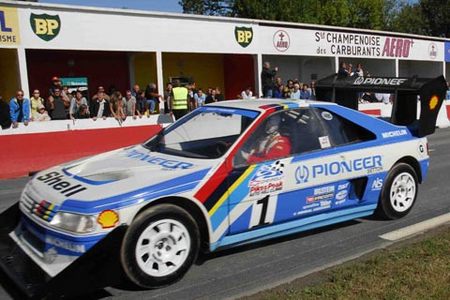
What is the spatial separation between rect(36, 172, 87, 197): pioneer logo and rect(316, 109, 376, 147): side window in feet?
8.64

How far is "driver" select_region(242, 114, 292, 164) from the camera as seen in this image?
16.0 feet

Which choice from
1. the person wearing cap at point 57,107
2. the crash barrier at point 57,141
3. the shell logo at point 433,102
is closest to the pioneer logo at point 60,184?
the shell logo at point 433,102

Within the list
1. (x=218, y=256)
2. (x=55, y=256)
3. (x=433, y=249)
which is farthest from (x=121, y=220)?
(x=433, y=249)

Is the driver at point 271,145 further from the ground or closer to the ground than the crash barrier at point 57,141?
further from the ground

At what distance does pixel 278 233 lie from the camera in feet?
16.3

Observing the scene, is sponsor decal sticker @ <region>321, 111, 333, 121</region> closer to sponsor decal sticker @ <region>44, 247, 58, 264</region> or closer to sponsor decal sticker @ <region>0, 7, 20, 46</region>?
sponsor decal sticker @ <region>44, 247, 58, 264</region>

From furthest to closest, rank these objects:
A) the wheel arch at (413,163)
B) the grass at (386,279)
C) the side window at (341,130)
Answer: the wheel arch at (413,163) → the side window at (341,130) → the grass at (386,279)

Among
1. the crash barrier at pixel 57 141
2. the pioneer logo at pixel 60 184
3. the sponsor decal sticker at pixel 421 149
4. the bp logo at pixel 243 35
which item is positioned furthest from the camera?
the bp logo at pixel 243 35

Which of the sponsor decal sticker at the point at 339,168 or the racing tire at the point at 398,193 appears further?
the racing tire at the point at 398,193

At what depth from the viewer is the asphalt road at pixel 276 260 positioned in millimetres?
4191

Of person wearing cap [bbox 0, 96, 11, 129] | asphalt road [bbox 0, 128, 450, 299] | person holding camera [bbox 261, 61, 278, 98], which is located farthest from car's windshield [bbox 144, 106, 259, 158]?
person holding camera [bbox 261, 61, 278, 98]

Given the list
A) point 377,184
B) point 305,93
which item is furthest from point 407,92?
point 305,93

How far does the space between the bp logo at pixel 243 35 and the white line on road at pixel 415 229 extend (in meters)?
15.3

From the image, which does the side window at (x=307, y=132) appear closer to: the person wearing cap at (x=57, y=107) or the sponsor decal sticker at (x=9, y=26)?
the person wearing cap at (x=57, y=107)
